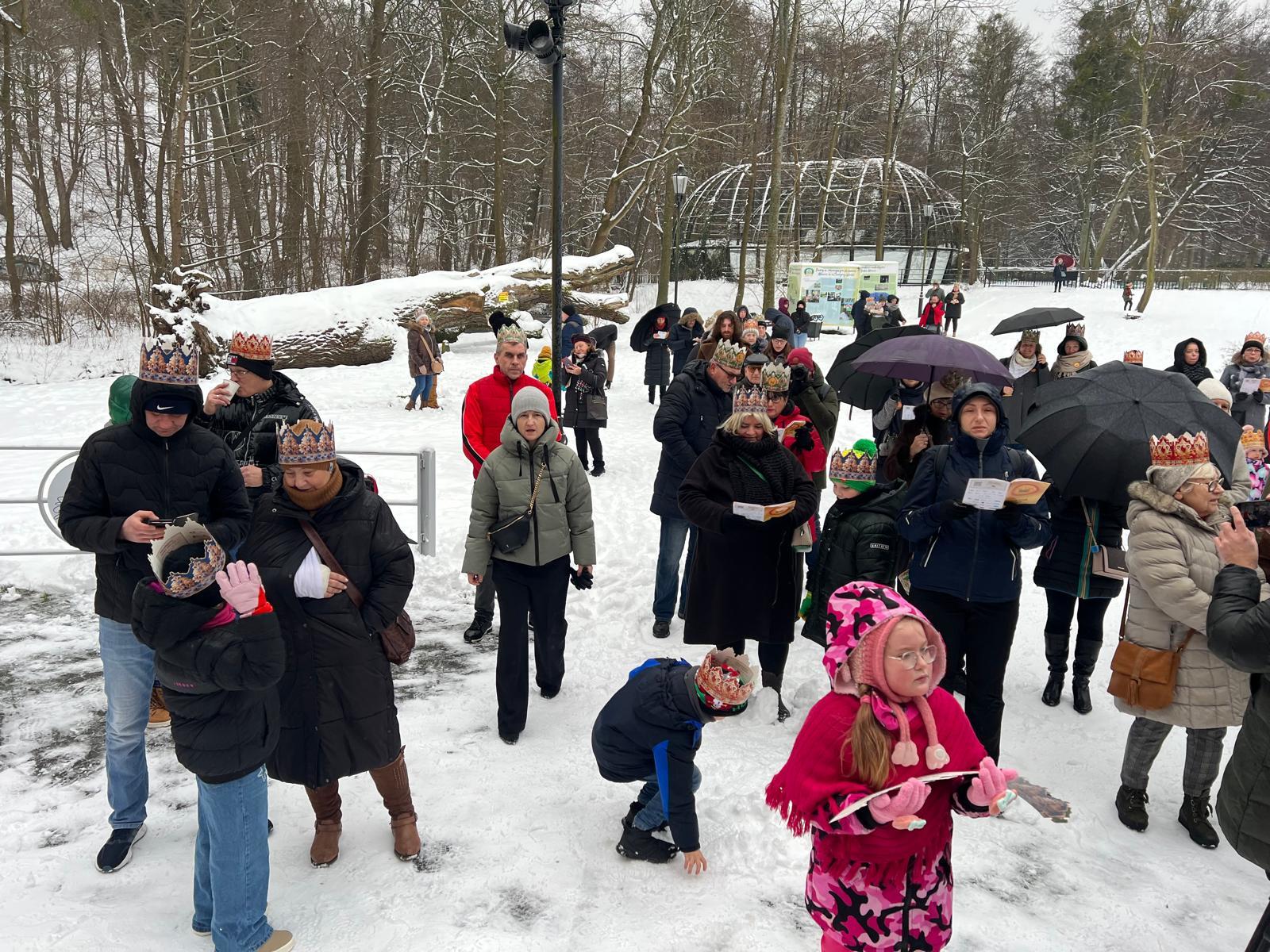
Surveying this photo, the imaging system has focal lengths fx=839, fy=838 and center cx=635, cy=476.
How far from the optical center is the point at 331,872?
348cm

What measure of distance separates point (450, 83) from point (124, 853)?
87.7 feet

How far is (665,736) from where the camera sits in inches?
133

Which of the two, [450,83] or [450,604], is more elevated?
[450,83]

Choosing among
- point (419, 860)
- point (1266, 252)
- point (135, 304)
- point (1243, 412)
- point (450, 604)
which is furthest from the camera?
point (1266, 252)

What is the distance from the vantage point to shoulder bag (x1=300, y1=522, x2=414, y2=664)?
10.7ft

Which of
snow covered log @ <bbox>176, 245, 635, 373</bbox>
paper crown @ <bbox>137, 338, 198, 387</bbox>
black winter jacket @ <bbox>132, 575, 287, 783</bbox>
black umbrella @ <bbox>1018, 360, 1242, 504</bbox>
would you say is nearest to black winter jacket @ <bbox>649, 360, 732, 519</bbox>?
black umbrella @ <bbox>1018, 360, 1242, 504</bbox>

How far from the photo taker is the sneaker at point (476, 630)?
589cm

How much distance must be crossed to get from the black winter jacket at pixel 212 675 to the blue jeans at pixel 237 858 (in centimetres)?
9

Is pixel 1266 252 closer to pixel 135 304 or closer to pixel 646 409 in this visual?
pixel 646 409

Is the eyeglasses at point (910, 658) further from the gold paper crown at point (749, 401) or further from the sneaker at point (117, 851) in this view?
the sneaker at point (117, 851)

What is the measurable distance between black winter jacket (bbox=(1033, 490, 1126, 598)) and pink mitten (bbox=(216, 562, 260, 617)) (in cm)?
427

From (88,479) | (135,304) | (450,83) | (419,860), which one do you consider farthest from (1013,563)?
(450,83)

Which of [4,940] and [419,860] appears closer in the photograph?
[4,940]

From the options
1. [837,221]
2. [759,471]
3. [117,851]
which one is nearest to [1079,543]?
[759,471]
